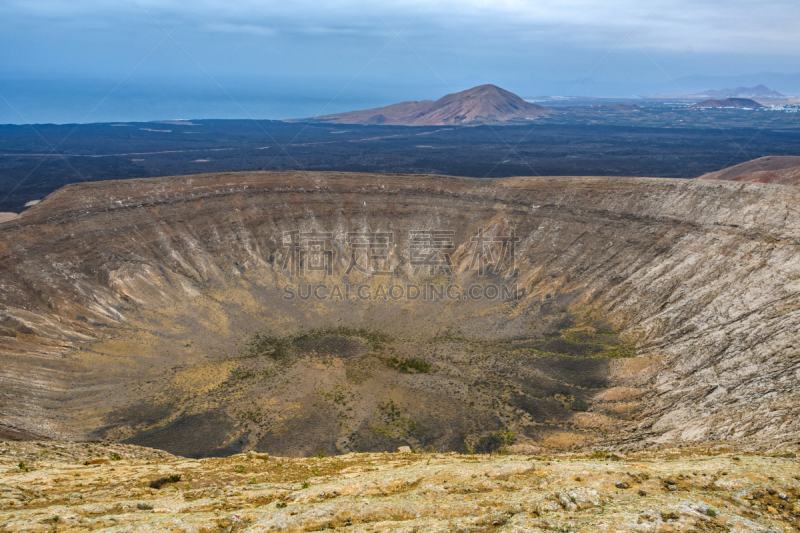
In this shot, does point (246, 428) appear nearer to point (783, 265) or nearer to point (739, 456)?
point (739, 456)

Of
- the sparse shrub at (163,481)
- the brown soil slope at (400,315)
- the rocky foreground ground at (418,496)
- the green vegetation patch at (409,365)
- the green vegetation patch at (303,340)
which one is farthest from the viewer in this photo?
the green vegetation patch at (303,340)

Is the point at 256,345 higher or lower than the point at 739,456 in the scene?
lower

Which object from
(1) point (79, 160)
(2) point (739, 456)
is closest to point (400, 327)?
(2) point (739, 456)

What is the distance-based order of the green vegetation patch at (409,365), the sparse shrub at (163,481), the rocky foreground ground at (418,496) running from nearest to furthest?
the rocky foreground ground at (418,496), the sparse shrub at (163,481), the green vegetation patch at (409,365)

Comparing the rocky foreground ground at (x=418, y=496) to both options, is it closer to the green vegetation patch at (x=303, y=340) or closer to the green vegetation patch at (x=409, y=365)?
the green vegetation patch at (x=409, y=365)

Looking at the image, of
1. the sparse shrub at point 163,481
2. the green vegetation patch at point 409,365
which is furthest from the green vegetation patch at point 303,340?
the sparse shrub at point 163,481

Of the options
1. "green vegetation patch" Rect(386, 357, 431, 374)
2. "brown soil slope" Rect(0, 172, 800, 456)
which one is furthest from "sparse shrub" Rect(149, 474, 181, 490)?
"green vegetation patch" Rect(386, 357, 431, 374)
